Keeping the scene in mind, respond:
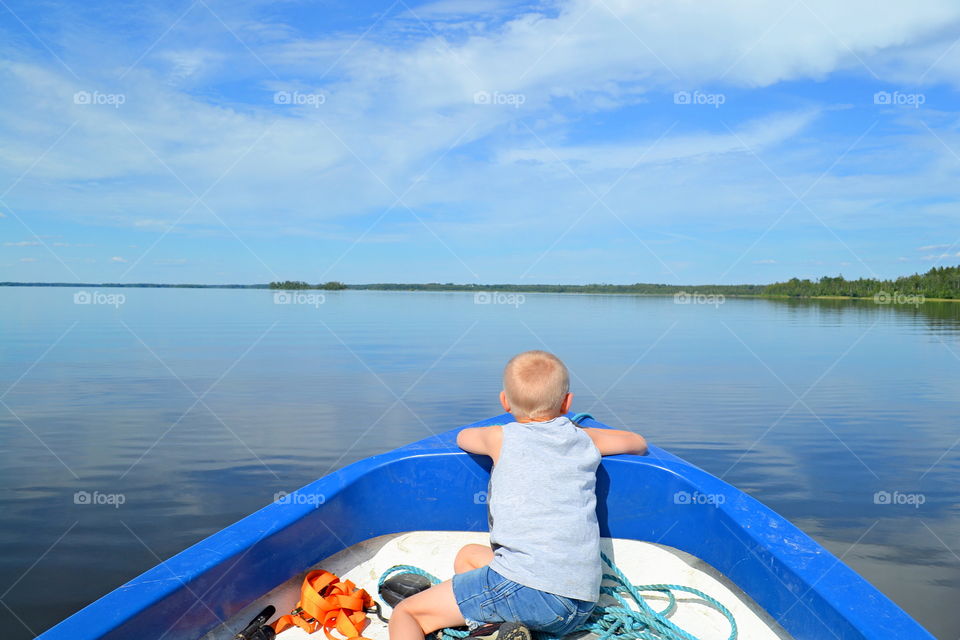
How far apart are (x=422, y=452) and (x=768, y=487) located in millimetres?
4418

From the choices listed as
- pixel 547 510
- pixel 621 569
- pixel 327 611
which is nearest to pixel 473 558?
pixel 547 510

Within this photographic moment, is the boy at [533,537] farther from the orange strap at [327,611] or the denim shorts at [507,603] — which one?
the orange strap at [327,611]

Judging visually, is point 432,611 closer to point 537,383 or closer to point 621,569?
point 537,383

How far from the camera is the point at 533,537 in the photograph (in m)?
2.10

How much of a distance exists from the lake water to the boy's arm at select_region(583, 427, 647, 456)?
98.9 inches

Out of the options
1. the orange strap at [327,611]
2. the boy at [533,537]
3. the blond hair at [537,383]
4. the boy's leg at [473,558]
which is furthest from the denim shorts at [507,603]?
the blond hair at [537,383]

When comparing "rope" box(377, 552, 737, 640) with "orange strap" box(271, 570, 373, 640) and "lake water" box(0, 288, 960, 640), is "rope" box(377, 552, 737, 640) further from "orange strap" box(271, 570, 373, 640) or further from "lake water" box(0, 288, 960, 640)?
"lake water" box(0, 288, 960, 640)

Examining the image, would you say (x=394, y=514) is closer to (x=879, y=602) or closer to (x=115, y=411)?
(x=879, y=602)

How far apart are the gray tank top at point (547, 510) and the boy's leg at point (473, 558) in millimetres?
144

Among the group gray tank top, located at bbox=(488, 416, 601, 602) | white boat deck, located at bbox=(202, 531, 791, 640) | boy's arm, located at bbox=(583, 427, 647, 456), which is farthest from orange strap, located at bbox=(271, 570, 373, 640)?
boy's arm, located at bbox=(583, 427, 647, 456)

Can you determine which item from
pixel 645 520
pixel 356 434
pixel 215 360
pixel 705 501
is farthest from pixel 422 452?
pixel 215 360

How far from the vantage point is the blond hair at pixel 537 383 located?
2.29 metres

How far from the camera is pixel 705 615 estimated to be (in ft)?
8.12

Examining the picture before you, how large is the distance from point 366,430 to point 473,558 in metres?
5.93
